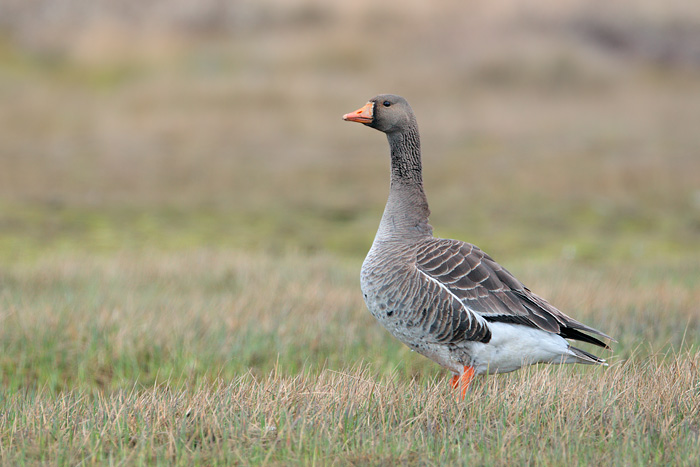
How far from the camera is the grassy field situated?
4.02 metres

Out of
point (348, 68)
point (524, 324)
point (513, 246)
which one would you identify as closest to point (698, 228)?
point (513, 246)

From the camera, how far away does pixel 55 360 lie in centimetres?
634

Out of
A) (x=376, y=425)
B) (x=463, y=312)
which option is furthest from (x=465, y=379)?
(x=376, y=425)

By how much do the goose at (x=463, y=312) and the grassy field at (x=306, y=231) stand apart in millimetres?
203

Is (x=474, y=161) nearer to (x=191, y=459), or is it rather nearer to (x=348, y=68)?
(x=348, y=68)

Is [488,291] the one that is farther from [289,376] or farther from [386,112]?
[386,112]

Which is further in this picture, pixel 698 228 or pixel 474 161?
pixel 474 161

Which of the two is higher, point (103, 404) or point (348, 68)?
point (348, 68)

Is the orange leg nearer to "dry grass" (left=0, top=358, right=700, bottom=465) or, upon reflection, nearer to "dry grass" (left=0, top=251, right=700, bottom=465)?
"dry grass" (left=0, top=251, right=700, bottom=465)

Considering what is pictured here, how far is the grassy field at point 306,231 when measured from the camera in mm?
4016

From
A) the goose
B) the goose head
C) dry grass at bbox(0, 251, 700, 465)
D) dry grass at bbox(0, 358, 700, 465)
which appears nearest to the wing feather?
the goose

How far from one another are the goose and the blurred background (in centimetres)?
683

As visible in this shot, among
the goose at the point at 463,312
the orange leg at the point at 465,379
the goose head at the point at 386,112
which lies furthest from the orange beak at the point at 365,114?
the orange leg at the point at 465,379

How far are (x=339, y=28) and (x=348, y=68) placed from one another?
373cm
